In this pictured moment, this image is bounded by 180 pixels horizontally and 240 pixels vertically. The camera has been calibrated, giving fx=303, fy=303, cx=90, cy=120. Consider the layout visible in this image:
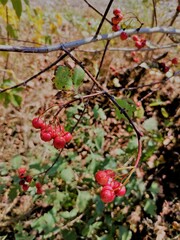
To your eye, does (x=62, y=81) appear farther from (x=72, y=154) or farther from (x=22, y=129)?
(x=22, y=129)

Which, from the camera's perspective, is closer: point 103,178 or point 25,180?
point 103,178

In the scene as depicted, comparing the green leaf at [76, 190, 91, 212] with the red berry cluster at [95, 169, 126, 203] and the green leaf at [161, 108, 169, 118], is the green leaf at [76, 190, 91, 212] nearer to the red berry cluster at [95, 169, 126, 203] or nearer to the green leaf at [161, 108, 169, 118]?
the red berry cluster at [95, 169, 126, 203]

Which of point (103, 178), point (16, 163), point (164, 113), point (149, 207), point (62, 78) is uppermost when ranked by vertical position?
point (164, 113)

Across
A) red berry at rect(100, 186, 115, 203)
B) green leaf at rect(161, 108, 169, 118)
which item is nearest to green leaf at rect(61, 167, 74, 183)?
red berry at rect(100, 186, 115, 203)

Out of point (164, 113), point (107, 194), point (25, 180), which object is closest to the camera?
point (107, 194)

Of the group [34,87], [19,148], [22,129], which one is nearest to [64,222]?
[19,148]

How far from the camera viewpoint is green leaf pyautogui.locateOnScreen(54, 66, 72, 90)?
1.04 metres

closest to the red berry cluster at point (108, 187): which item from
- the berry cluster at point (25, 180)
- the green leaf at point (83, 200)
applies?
the berry cluster at point (25, 180)

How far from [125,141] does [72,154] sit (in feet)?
2.61

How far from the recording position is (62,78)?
3.44 feet

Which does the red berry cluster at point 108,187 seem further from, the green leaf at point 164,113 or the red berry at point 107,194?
the green leaf at point 164,113

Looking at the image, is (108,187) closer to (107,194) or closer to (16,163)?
(107,194)

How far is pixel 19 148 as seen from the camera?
2570 mm

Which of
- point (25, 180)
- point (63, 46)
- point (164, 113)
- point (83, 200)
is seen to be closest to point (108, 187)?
point (63, 46)
